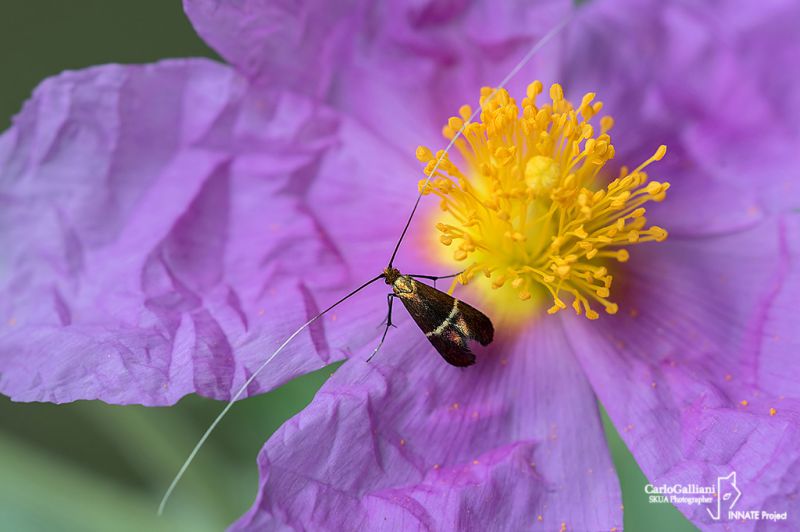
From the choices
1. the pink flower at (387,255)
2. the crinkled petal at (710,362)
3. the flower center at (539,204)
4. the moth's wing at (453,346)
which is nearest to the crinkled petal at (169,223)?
the pink flower at (387,255)

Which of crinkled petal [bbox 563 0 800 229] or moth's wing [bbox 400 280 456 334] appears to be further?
crinkled petal [bbox 563 0 800 229]

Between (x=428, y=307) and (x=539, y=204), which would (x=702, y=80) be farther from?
(x=428, y=307)

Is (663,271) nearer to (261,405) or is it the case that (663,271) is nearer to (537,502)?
(537,502)

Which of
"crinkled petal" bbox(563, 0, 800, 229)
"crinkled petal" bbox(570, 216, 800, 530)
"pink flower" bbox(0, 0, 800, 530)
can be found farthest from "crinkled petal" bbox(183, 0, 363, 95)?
"crinkled petal" bbox(570, 216, 800, 530)

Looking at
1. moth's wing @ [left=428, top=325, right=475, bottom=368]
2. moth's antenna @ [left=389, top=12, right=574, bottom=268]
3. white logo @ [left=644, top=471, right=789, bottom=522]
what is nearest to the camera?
white logo @ [left=644, top=471, right=789, bottom=522]

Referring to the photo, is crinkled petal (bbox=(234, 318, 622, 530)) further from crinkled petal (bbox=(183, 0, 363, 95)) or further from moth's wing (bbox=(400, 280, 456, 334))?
crinkled petal (bbox=(183, 0, 363, 95))

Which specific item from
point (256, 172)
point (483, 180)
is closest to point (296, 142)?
point (256, 172)
